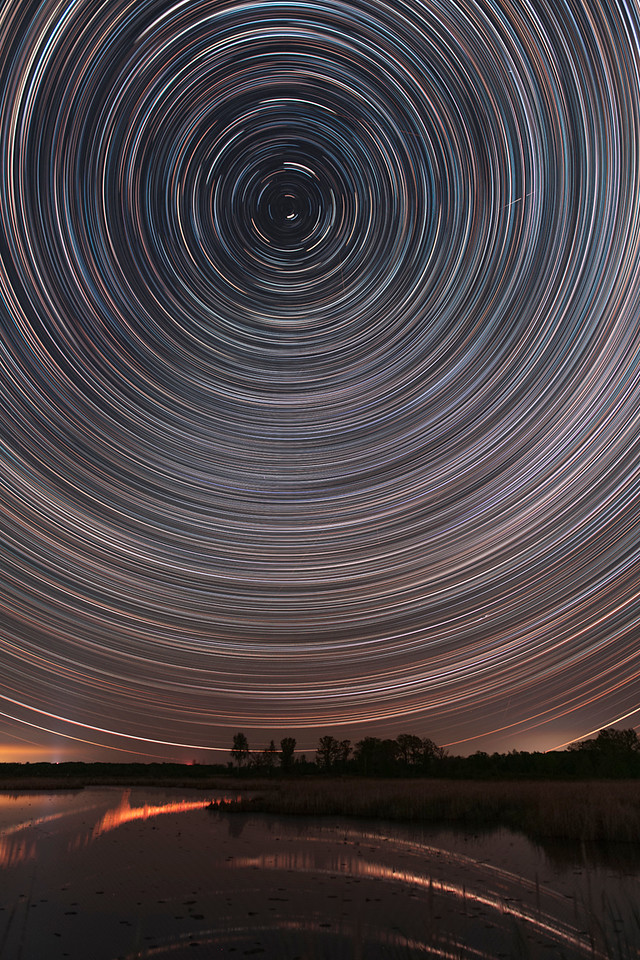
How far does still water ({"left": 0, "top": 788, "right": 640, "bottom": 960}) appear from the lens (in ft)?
19.9

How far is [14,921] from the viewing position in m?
6.84

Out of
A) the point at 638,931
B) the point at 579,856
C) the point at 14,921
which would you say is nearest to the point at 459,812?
the point at 579,856

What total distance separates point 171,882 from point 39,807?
15057 millimetres

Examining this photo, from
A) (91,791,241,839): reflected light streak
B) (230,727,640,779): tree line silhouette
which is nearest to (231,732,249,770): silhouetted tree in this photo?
(230,727,640,779): tree line silhouette

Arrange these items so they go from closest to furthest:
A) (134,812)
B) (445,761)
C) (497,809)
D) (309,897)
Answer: (309,897)
(134,812)
(497,809)
(445,761)

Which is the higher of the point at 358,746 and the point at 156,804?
the point at 358,746

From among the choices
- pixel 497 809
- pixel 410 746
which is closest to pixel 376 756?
pixel 410 746

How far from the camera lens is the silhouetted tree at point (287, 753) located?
211ft

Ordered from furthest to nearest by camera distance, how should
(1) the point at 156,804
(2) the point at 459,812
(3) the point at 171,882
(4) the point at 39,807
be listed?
(1) the point at 156,804
(4) the point at 39,807
(2) the point at 459,812
(3) the point at 171,882

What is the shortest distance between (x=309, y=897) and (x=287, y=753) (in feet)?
205

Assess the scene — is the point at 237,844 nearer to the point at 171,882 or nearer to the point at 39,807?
the point at 171,882

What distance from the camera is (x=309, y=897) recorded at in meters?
8.11

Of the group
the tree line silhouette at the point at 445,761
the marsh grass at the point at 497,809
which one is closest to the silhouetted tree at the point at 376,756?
the tree line silhouette at the point at 445,761

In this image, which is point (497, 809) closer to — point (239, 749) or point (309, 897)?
point (309, 897)
